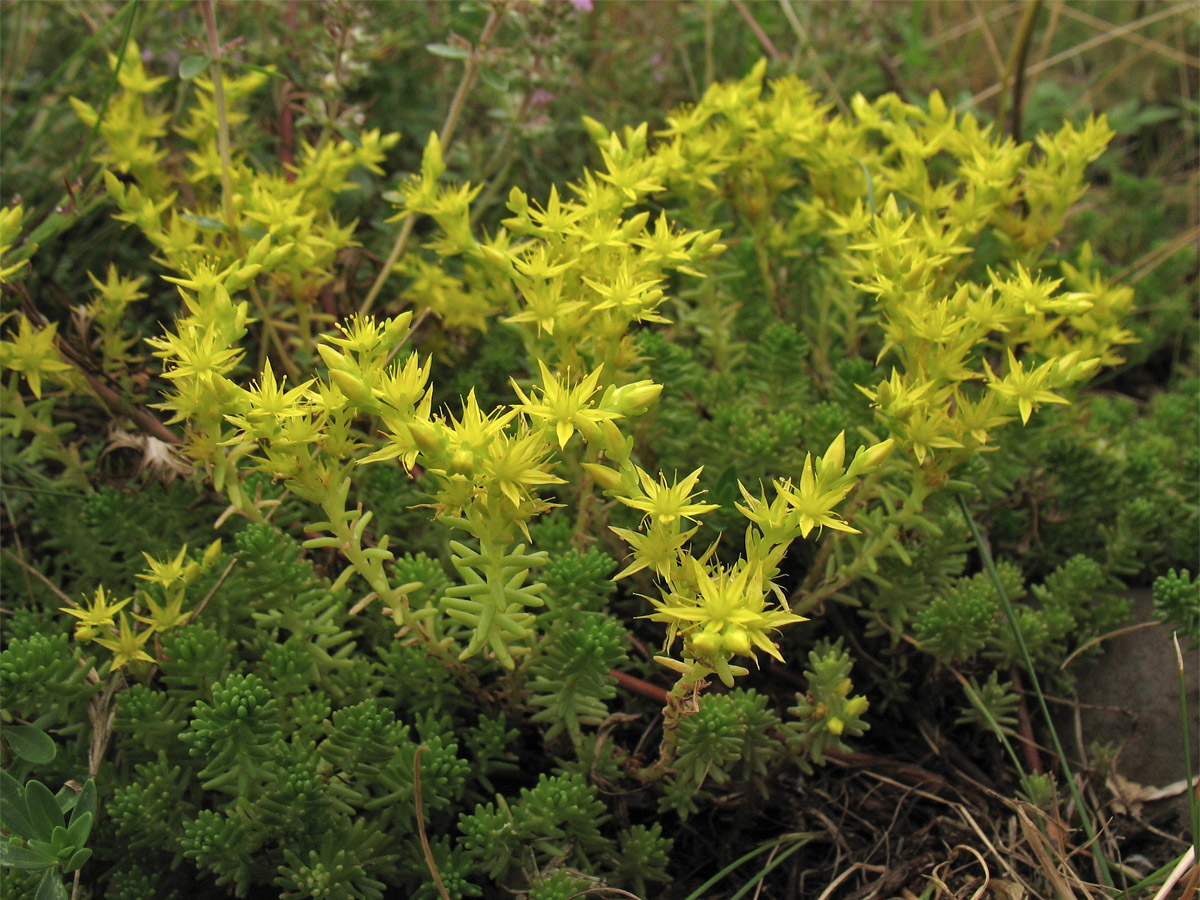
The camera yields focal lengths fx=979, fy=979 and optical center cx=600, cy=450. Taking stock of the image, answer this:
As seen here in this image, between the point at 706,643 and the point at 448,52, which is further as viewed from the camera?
the point at 448,52

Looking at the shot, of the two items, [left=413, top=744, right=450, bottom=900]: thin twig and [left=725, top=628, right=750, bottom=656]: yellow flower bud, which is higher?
[left=725, top=628, right=750, bottom=656]: yellow flower bud

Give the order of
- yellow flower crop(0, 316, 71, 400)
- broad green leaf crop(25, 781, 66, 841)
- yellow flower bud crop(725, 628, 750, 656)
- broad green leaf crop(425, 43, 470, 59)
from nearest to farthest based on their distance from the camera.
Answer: yellow flower bud crop(725, 628, 750, 656), broad green leaf crop(25, 781, 66, 841), yellow flower crop(0, 316, 71, 400), broad green leaf crop(425, 43, 470, 59)

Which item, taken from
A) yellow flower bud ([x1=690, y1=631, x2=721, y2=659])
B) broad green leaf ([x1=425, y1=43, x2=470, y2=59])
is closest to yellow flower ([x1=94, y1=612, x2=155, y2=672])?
yellow flower bud ([x1=690, y1=631, x2=721, y2=659])

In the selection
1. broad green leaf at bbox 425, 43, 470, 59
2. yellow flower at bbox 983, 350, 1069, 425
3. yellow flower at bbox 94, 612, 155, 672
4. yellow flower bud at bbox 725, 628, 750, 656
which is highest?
broad green leaf at bbox 425, 43, 470, 59

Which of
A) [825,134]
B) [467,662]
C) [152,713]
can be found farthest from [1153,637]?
[152,713]

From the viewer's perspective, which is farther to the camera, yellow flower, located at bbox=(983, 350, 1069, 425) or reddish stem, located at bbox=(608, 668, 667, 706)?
reddish stem, located at bbox=(608, 668, 667, 706)

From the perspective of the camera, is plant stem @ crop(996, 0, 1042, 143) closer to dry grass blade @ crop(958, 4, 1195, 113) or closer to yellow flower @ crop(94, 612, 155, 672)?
dry grass blade @ crop(958, 4, 1195, 113)

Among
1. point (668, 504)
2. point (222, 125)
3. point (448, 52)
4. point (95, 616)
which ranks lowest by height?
point (95, 616)

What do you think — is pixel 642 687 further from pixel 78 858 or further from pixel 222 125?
pixel 222 125

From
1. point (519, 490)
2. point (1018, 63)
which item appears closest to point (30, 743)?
point (519, 490)

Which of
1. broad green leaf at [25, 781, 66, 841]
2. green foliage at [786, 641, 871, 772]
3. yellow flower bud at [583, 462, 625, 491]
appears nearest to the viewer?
yellow flower bud at [583, 462, 625, 491]

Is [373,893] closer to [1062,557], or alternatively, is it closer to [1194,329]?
[1062,557]
